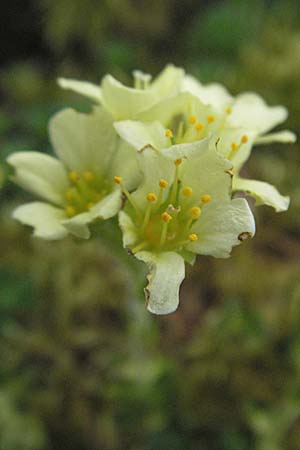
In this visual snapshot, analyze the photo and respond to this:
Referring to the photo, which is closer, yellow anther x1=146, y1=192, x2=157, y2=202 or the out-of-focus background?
yellow anther x1=146, y1=192, x2=157, y2=202

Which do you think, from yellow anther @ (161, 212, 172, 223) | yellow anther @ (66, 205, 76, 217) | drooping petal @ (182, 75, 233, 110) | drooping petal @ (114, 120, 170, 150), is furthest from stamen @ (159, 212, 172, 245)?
drooping petal @ (182, 75, 233, 110)

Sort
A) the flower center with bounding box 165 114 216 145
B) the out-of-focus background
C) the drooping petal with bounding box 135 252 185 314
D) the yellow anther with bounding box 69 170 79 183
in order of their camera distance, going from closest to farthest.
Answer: the drooping petal with bounding box 135 252 185 314 < the flower center with bounding box 165 114 216 145 < the yellow anther with bounding box 69 170 79 183 < the out-of-focus background

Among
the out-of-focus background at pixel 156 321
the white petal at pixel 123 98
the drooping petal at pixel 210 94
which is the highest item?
the drooping petal at pixel 210 94

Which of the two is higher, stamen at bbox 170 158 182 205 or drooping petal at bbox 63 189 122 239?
stamen at bbox 170 158 182 205

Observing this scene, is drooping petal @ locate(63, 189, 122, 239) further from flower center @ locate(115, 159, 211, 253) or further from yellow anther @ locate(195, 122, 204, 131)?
yellow anther @ locate(195, 122, 204, 131)

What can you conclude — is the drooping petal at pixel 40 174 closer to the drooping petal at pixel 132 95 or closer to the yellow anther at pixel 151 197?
the drooping petal at pixel 132 95

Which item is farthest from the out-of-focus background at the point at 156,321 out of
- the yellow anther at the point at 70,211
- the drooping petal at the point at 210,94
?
the drooping petal at the point at 210,94

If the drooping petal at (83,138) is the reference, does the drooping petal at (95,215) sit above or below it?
below

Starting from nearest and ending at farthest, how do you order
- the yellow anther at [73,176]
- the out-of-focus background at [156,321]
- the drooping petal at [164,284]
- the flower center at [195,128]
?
1. the drooping petal at [164,284]
2. the flower center at [195,128]
3. the yellow anther at [73,176]
4. the out-of-focus background at [156,321]
